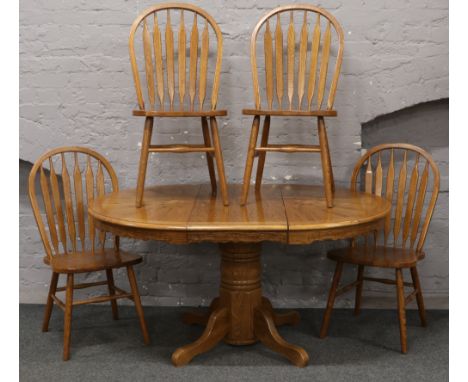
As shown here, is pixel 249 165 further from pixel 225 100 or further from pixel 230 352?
pixel 230 352

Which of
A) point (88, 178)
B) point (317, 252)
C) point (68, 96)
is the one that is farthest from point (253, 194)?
point (68, 96)

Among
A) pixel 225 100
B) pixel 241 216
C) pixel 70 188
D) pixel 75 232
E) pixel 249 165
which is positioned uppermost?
pixel 225 100

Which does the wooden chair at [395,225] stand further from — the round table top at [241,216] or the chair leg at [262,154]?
the chair leg at [262,154]

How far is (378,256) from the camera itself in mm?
2795

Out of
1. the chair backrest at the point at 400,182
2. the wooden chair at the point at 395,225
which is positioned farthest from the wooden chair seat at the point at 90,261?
the chair backrest at the point at 400,182

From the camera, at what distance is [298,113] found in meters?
2.55

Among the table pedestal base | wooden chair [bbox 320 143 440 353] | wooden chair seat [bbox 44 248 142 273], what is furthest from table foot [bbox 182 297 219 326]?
wooden chair [bbox 320 143 440 353]

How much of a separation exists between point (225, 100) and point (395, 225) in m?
1.16

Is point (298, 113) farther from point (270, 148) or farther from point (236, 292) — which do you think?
point (236, 292)

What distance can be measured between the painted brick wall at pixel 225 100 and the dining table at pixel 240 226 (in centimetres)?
31

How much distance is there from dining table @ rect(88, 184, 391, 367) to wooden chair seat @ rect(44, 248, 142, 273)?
284 mm

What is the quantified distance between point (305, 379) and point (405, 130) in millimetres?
1621

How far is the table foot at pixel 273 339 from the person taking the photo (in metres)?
2.52

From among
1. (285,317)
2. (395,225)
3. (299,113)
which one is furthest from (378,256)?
(299,113)
